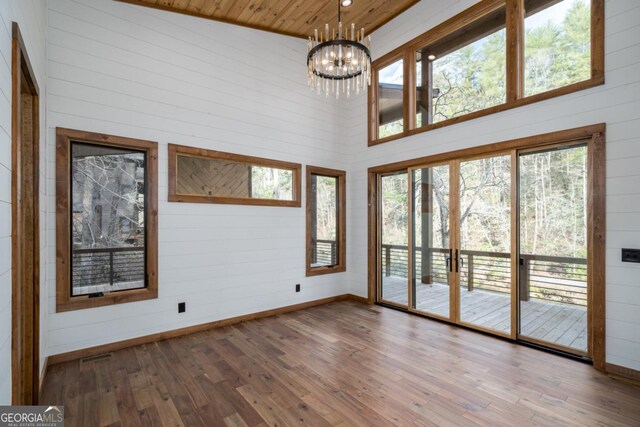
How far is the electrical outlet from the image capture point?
2.76 metres

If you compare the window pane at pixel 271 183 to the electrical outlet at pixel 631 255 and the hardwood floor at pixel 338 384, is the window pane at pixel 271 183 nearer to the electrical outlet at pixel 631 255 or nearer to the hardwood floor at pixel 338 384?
the hardwood floor at pixel 338 384

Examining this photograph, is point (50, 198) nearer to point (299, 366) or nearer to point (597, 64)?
point (299, 366)

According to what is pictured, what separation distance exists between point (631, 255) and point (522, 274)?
1003 millimetres

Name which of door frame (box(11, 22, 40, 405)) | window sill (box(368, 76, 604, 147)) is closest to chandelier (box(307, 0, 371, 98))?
window sill (box(368, 76, 604, 147))

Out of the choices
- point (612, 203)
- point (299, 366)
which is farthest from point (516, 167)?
point (299, 366)

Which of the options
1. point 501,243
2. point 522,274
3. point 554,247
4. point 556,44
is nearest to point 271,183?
point 501,243

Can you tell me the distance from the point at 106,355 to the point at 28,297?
1.33m

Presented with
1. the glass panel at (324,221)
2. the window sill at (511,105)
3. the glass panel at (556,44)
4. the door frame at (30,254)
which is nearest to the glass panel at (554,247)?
the window sill at (511,105)

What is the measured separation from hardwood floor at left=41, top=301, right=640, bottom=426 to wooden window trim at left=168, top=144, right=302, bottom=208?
1.75 m

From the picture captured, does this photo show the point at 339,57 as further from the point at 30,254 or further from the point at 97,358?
the point at 97,358

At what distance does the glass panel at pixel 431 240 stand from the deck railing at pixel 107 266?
378 centimetres

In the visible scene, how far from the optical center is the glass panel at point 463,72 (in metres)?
3.84

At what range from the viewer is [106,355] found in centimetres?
333

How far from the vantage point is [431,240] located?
4.53 metres
